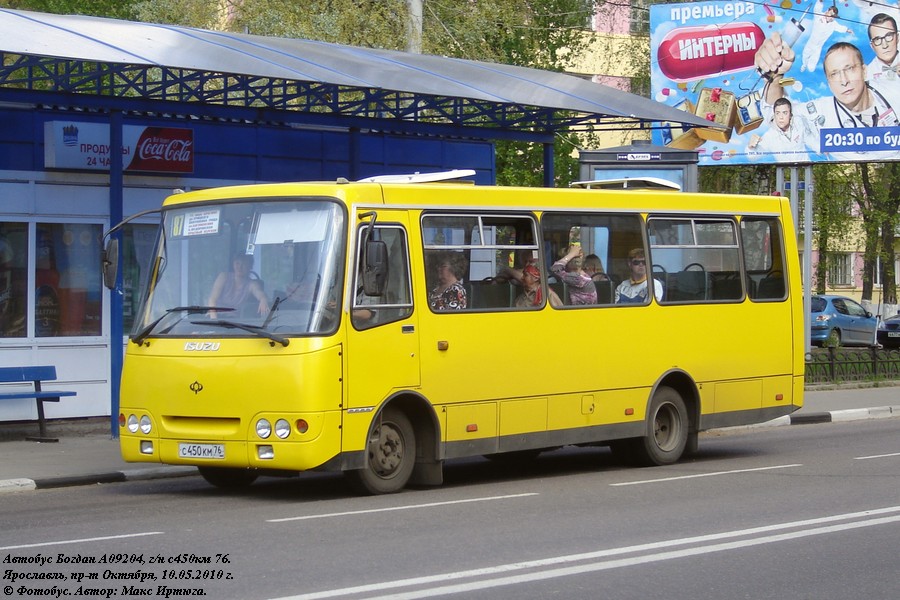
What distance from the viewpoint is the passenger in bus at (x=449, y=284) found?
1246cm

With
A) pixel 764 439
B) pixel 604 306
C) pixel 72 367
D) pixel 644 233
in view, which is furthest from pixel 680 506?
pixel 72 367

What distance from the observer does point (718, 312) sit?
15.4m

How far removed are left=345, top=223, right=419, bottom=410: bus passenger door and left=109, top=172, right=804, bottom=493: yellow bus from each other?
2cm

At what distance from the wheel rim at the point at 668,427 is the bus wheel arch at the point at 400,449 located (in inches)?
134

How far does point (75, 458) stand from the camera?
589 inches

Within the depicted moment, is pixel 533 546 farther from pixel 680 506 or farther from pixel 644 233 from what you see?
pixel 644 233

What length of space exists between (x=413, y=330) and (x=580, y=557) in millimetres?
3869

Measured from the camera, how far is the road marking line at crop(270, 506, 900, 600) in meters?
7.55

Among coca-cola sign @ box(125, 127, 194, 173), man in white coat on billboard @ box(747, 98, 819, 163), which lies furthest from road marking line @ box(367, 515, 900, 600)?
man in white coat on billboard @ box(747, 98, 819, 163)

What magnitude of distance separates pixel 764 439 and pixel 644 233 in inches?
197

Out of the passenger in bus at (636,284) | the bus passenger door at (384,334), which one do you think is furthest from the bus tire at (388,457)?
the passenger in bus at (636,284)

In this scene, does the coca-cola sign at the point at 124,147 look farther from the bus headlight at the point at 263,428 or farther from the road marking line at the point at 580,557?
the road marking line at the point at 580,557

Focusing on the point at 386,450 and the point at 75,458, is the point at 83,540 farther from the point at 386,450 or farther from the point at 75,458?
the point at 75,458

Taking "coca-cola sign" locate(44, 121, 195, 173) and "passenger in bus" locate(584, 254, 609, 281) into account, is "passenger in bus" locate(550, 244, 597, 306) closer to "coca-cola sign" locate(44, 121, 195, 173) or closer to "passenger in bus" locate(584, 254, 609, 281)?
"passenger in bus" locate(584, 254, 609, 281)
